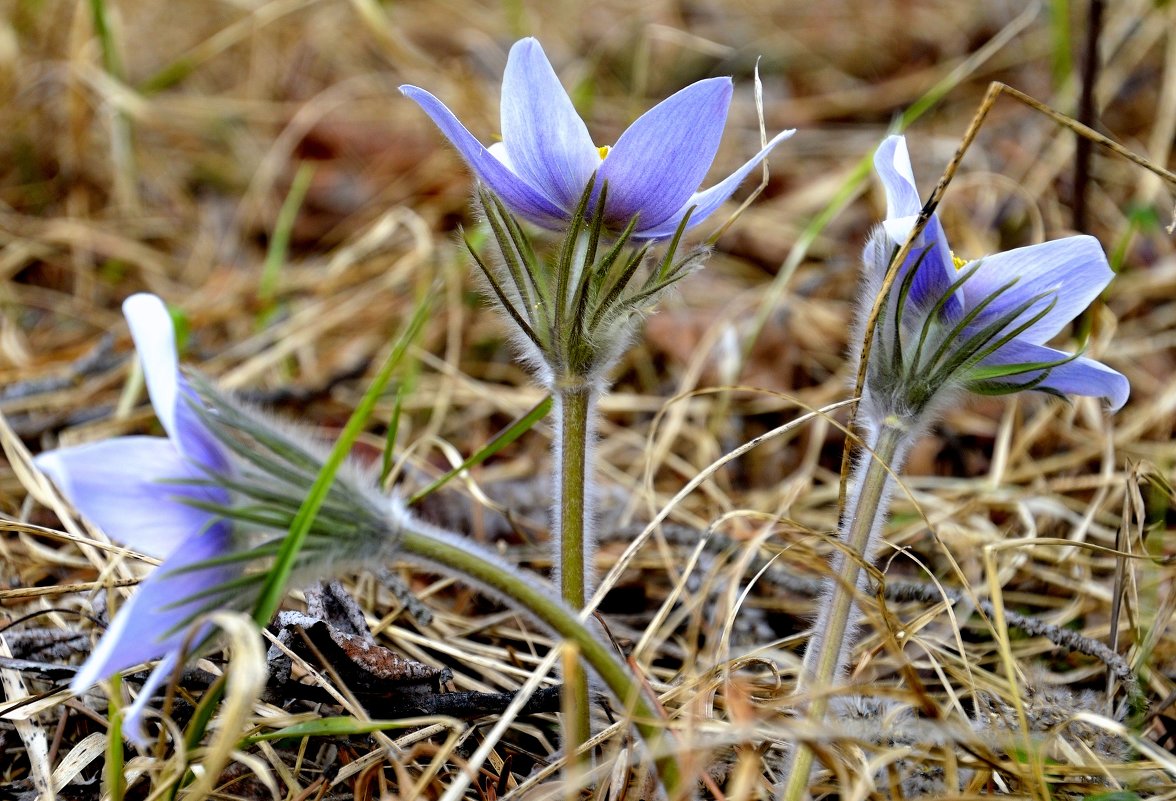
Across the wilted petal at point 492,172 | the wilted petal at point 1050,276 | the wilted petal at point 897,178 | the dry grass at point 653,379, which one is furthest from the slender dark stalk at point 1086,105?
the wilted petal at point 492,172

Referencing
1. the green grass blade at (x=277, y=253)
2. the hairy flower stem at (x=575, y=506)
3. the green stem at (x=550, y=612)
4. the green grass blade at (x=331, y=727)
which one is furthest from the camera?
the green grass blade at (x=277, y=253)

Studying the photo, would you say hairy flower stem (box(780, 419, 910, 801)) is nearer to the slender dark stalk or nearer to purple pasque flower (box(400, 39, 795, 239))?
purple pasque flower (box(400, 39, 795, 239))

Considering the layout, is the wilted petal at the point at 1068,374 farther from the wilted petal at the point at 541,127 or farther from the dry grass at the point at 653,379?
the wilted petal at the point at 541,127

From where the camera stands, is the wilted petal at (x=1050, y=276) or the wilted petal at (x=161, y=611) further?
the wilted petal at (x=1050, y=276)

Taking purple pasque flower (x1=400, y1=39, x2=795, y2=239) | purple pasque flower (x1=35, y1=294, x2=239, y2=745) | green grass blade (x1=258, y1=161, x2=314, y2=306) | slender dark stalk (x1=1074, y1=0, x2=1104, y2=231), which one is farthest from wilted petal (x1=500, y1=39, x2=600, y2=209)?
green grass blade (x1=258, y1=161, x2=314, y2=306)

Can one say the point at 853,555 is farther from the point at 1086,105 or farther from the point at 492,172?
the point at 1086,105

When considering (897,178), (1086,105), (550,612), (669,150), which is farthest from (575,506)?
(1086,105)

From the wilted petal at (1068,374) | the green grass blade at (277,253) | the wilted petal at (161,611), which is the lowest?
the wilted petal at (161,611)

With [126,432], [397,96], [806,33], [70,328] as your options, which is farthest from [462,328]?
[806,33]

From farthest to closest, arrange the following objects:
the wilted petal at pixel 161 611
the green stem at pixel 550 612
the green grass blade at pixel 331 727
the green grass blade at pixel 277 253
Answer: the green grass blade at pixel 277 253, the green grass blade at pixel 331 727, the green stem at pixel 550 612, the wilted petal at pixel 161 611

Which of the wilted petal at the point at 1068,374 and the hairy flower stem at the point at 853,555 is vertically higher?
the wilted petal at the point at 1068,374
